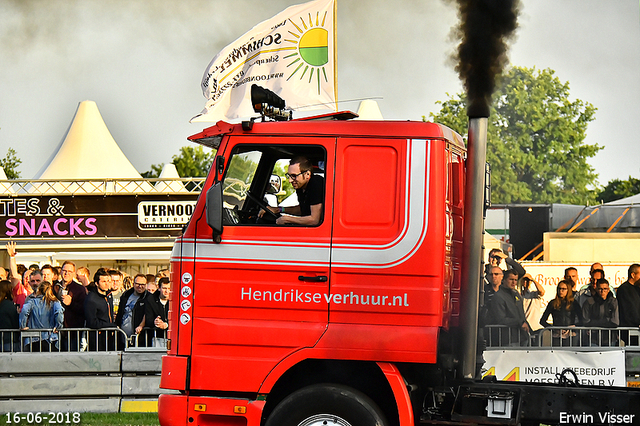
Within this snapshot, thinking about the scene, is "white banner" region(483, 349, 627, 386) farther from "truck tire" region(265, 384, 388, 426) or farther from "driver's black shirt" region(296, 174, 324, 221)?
"driver's black shirt" region(296, 174, 324, 221)

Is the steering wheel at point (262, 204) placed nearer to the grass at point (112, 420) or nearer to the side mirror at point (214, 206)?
the side mirror at point (214, 206)

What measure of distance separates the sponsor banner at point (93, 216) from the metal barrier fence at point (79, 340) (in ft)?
50.2

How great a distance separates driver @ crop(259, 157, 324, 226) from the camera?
223 inches

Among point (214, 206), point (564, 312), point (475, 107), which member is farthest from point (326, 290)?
point (564, 312)

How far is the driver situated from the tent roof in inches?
1012

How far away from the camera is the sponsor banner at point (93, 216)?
2420cm

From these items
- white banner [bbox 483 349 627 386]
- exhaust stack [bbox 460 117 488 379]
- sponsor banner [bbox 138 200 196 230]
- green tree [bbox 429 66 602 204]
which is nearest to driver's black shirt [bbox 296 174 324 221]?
exhaust stack [bbox 460 117 488 379]

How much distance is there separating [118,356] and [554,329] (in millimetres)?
4691

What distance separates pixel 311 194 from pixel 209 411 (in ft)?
5.77

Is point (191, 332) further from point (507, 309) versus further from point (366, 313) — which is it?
point (507, 309)

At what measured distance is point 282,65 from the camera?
498 inches

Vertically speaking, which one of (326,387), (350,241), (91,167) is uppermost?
(91,167)

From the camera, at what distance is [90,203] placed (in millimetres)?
24375

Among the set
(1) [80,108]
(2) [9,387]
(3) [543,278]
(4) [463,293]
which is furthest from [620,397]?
(1) [80,108]
